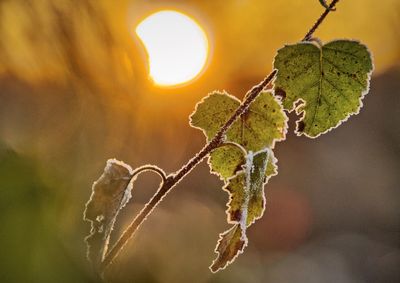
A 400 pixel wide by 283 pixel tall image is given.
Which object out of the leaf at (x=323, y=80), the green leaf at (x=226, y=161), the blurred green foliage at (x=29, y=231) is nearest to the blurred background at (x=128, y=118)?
the blurred green foliage at (x=29, y=231)

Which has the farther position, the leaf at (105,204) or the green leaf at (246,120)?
the green leaf at (246,120)

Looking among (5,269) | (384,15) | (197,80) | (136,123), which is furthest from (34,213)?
(384,15)

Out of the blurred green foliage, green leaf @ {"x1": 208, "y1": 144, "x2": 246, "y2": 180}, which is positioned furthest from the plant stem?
the blurred green foliage

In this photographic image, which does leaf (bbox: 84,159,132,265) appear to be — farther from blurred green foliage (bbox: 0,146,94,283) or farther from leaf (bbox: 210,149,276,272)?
blurred green foliage (bbox: 0,146,94,283)

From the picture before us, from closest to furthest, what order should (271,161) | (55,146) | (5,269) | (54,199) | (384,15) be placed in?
(271,161) → (5,269) → (54,199) → (55,146) → (384,15)

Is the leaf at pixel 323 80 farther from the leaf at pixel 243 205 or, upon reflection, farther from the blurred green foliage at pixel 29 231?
the blurred green foliage at pixel 29 231

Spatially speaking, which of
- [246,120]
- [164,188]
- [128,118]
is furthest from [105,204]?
[128,118]

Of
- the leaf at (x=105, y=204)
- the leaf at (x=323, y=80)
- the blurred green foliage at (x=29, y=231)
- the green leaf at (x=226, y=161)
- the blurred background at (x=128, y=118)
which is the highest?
the blurred background at (x=128, y=118)

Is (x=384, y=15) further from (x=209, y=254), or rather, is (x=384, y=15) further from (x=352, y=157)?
(x=352, y=157)
